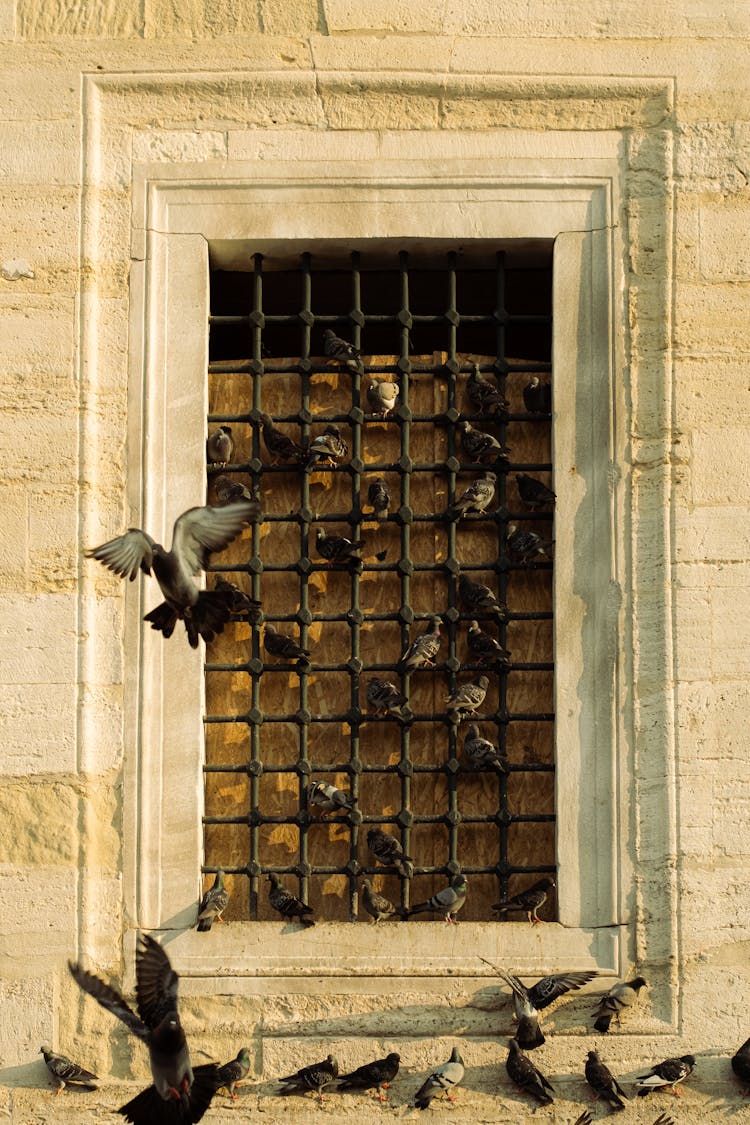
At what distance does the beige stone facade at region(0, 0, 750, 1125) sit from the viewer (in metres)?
6.67

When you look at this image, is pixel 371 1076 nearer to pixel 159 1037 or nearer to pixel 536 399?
pixel 159 1037

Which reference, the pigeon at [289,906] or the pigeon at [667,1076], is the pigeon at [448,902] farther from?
the pigeon at [667,1076]

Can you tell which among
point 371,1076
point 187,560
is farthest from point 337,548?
point 371,1076

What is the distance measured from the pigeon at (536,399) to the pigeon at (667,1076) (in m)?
2.28

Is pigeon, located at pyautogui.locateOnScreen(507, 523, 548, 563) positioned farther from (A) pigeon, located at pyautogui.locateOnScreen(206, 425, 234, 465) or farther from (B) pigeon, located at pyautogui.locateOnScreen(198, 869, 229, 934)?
(B) pigeon, located at pyautogui.locateOnScreen(198, 869, 229, 934)

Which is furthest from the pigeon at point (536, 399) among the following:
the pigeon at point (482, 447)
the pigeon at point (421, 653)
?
the pigeon at point (421, 653)

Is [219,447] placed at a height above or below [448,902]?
above

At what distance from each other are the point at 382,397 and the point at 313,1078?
7.70ft

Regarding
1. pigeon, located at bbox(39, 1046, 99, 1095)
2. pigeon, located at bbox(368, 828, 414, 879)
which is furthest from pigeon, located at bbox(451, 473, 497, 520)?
pigeon, located at bbox(39, 1046, 99, 1095)

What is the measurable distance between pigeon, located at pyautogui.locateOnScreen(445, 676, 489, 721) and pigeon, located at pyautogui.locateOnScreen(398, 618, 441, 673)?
145 millimetres

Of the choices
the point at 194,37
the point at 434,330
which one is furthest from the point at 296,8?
the point at 434,330

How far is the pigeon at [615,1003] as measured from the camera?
259 inches

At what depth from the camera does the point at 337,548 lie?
709 cm

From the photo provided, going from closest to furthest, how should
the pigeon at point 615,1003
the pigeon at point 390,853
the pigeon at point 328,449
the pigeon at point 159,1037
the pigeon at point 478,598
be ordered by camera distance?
1. the pigeon at point 159,1037
2. the pigeon at point 615,1003
3. the pigeon at point 390,853
4. the pigeon at point 478,598
5. the pigeon at point 328,449
